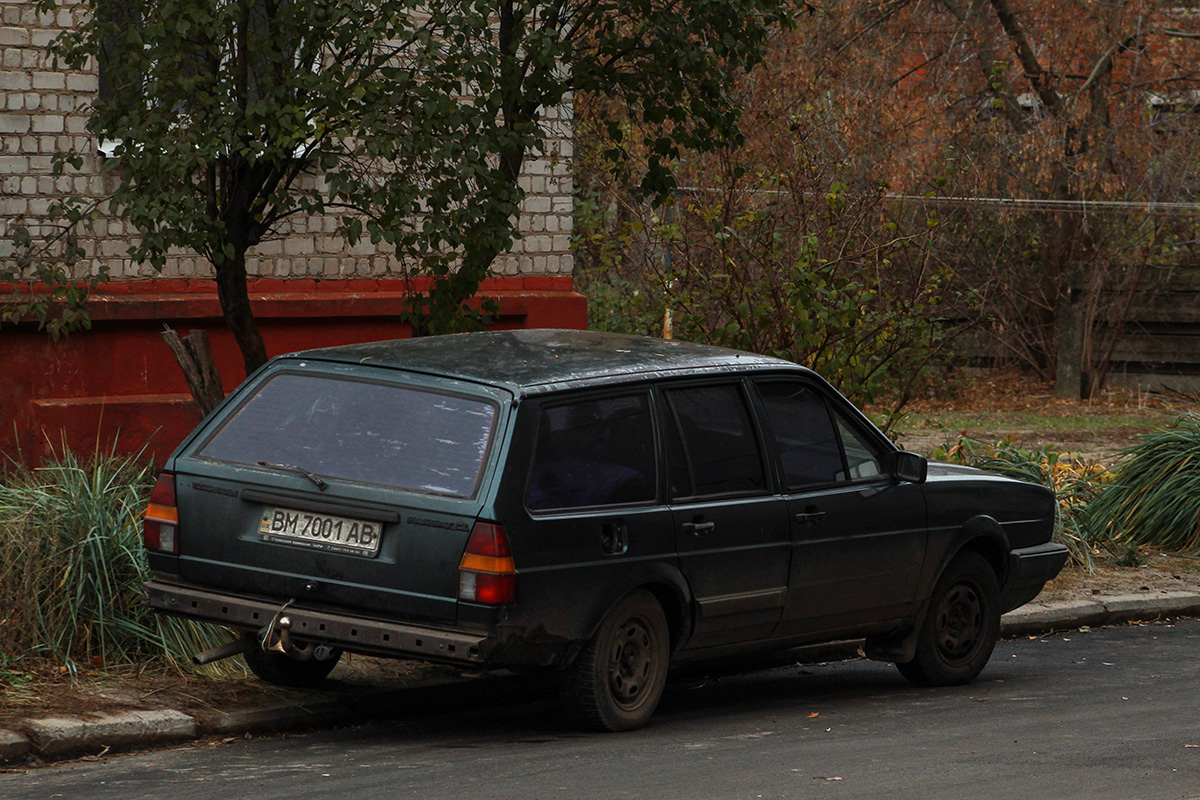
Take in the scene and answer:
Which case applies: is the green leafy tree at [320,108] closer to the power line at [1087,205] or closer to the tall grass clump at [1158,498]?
the tall grass clump at [1158,498]

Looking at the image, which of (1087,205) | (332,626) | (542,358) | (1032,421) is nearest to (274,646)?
(332,626)

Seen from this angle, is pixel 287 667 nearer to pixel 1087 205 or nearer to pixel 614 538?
pixel 614 538

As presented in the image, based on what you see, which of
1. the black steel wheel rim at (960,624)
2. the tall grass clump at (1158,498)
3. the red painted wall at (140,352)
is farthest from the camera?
the tall grass clump at (1158,498)

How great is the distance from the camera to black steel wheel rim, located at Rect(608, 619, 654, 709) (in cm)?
688

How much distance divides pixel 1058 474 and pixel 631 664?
24.4 feet

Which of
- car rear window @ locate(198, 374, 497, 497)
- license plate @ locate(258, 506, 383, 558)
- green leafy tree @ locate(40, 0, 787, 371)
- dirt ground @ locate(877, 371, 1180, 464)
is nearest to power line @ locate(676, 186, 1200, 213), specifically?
dirt ground @ locate(877, 371, 1180, 464)

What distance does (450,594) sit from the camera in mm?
6277

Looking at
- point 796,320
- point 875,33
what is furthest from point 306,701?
point 875,33

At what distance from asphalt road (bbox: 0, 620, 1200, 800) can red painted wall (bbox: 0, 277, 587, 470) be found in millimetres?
5715

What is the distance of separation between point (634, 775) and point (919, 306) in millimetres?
7508

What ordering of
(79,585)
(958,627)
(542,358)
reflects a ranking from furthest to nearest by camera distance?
1. (958,627)
2. (79,585)
3. (542,358)

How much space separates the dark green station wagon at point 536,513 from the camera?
636cm

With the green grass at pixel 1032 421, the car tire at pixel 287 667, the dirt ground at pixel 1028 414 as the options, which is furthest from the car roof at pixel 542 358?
the green grass at pixel 1032 421

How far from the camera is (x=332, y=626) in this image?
6434 mm
